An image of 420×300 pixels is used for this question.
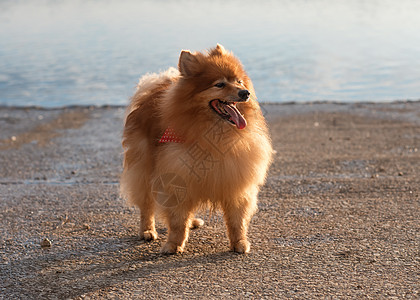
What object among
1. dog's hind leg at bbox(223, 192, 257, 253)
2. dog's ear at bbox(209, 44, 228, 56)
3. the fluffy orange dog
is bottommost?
dog's hind leg at bbox(223, 192, 257, 253)

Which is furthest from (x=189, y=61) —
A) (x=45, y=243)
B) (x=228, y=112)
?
(x=45, y=243)

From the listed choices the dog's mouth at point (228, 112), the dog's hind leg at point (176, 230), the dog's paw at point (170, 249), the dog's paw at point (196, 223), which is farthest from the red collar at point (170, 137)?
the dog's paw at point (196, 223)

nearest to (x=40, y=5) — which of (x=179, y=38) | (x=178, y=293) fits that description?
(x=179, y=38)

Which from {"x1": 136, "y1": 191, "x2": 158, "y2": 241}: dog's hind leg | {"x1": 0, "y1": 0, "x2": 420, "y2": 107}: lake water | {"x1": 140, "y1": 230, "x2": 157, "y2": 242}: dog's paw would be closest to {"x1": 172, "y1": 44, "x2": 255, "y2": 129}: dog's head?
{"x1": 136, "y1": 191, "x2": 158, "y2": 241}: dog's hind leg

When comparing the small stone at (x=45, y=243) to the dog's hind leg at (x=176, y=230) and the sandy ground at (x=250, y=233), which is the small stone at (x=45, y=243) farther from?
the dog's hind leg at (x=176, y=230)

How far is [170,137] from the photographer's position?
4785 millimetres

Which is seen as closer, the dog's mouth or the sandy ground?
the sandy ground

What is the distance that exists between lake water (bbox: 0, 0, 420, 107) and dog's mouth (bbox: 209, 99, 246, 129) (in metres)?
8.86

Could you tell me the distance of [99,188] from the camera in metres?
7.28

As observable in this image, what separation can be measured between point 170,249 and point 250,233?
0.91 metres

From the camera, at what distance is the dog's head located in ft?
14.8

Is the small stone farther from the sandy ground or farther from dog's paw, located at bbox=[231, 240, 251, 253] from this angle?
dog's paw, located at bbox=[231, 240, 251, 253]

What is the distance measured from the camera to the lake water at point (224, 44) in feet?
49.0

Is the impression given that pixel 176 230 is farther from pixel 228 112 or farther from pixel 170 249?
pixel 228 112
